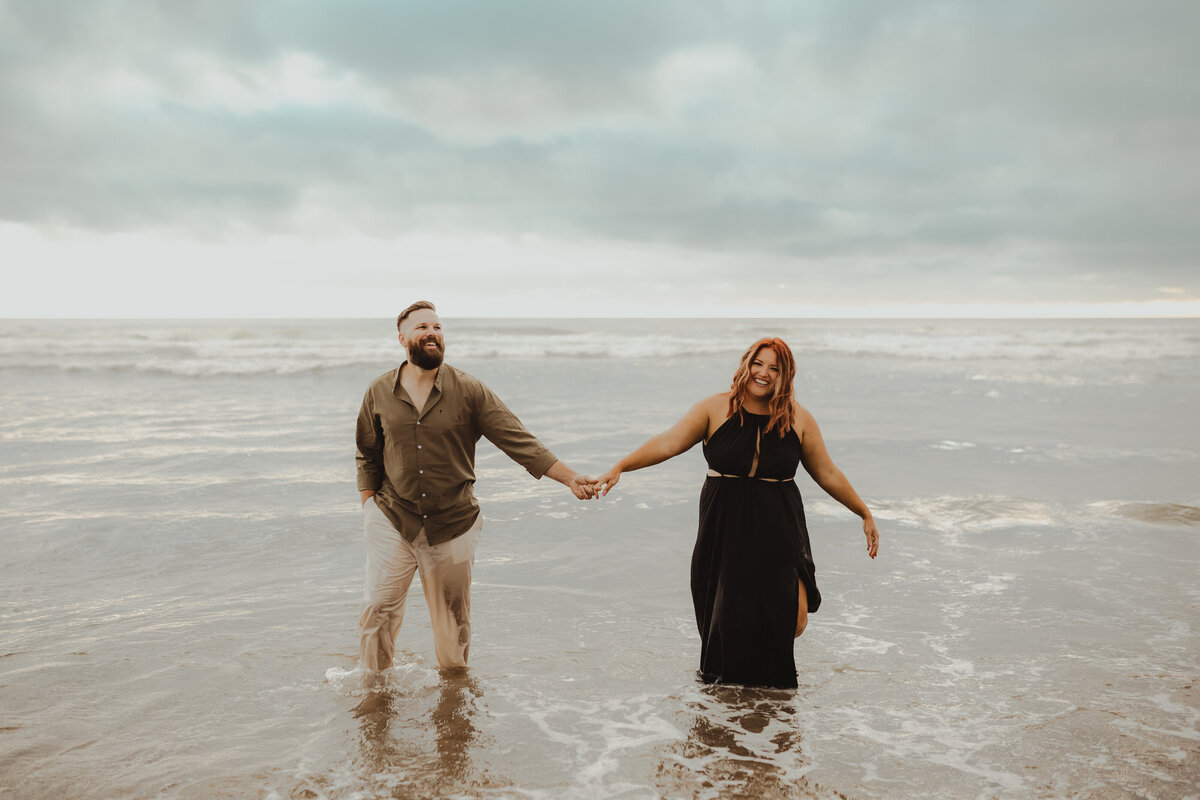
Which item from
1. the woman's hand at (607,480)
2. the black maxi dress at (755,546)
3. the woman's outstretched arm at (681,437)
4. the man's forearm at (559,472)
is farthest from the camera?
the woman's hand at (607,480)

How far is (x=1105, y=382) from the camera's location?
27859mm

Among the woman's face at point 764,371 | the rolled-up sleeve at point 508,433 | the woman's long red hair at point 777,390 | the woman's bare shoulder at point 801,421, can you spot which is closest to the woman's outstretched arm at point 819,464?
the woman's bare shoulder at point 801,421

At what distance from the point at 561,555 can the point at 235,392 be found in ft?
63.3

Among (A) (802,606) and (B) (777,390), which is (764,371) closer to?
(B) (777,390)

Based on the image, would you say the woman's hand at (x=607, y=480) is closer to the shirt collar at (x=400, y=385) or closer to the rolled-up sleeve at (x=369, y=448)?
the shirt collar at (x=400, y=385)

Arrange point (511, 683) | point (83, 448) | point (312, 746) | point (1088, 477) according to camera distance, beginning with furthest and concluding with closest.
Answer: point (83, 448) → point (1088, 477) → point (511, 683) → point (312, 746)

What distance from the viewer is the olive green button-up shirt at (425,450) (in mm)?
4730

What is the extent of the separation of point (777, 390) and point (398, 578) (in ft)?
7.93

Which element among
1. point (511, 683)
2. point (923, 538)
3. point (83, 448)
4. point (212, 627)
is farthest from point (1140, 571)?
point (83, 448)

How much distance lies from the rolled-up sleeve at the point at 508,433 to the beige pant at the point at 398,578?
1.52ft

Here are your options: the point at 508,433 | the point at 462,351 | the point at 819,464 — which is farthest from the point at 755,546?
the point at 462,351

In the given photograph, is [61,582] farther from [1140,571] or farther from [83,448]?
[1140,571]

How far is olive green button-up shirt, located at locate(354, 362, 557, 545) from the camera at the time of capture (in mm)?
4730

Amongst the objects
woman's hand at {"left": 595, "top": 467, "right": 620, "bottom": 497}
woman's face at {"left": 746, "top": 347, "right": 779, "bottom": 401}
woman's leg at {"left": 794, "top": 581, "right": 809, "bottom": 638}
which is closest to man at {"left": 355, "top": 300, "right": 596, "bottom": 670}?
woman's hand at {"left": 595, "top": 467, "right": 620, "bottom": 497}
